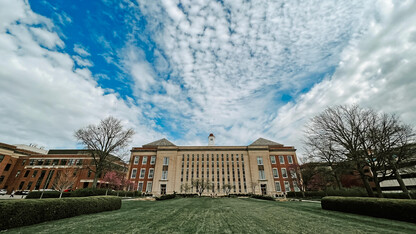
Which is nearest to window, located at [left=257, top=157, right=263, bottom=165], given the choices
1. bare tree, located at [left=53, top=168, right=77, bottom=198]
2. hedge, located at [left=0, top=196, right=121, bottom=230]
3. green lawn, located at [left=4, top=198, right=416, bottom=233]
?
green lawn, located at [left=4, top=198, right=416, bottom=233]

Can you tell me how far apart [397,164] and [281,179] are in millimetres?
35104

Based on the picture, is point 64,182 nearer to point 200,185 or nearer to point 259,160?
point 200,185

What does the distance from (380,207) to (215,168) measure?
42.7 m

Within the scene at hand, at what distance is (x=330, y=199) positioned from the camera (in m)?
11.5

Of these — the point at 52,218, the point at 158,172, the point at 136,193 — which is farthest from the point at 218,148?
the point at 52,218

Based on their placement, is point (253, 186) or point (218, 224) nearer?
point (218, 224)

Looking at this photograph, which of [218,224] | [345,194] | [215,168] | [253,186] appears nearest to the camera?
[218,224]

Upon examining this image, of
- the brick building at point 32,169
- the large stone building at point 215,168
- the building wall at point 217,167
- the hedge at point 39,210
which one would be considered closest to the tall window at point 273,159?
the large stone building at point 215,168

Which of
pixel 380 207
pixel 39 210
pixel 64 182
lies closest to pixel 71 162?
pixel 64 182

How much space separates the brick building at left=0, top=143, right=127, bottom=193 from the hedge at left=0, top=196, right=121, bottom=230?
35.0m

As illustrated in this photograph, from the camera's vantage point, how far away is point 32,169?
4372 centimetres

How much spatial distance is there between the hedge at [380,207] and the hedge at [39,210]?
1607cm

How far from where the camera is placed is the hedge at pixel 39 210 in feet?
17.3

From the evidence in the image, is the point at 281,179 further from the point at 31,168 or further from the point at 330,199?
the point at 31,168
